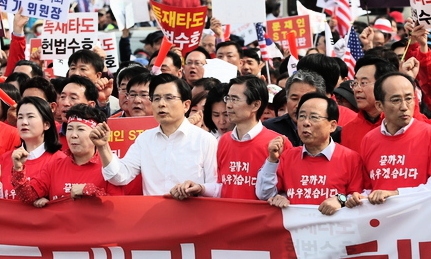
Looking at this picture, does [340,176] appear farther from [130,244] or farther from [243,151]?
[130,244]

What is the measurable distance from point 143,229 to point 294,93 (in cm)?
164

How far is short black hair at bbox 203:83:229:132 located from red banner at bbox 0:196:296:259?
1.33 m

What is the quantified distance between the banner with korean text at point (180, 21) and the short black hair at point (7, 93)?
1648 mm

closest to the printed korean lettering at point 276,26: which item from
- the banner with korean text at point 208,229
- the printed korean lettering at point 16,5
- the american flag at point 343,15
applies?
the american flag at point 343,15

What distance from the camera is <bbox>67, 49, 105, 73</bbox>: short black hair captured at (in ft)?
35.6

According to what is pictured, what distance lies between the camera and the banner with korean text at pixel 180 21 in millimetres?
10789

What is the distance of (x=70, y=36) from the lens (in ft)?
39.3

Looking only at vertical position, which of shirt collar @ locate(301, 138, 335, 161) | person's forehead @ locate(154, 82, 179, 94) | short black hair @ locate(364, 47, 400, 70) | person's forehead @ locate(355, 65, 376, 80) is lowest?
shirt collar @ locate(301, 138, 335, 161)

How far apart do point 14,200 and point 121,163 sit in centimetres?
88

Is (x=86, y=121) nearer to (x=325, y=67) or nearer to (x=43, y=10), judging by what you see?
(x=325, y=67)

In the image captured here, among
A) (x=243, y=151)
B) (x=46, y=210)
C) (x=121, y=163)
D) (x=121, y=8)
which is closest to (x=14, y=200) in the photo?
(x=46, y=210)

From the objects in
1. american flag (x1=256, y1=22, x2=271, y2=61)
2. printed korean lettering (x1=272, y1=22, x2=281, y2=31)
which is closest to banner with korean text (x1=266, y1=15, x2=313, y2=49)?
printed korean lettering (x1=272, y1=22, x2=281, y2=31)

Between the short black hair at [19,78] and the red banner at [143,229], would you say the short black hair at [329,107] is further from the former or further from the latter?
the short black hair at [19,78]

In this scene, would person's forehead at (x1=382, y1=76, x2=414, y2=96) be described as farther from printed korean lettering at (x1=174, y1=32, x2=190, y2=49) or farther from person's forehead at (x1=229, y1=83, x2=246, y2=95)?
printed korean lettering at (x1=174, y1=32, x2=190, y2=49)
